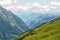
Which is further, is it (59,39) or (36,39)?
(36,39)

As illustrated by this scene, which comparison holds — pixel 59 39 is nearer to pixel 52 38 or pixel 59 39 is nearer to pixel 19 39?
pixel 52 38

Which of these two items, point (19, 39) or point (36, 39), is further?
point (19, 39)

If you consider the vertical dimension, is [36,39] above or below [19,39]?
below

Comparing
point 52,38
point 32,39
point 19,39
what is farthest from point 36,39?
point 19,39

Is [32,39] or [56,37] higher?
[32,39]

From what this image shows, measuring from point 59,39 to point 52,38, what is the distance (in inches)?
349

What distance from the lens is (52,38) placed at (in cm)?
13762

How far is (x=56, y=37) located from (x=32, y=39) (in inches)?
872

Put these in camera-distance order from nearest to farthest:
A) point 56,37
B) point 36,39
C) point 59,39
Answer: point 59,39
point 56,37
point 36,39

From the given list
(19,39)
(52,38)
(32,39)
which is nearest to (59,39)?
(52,38)

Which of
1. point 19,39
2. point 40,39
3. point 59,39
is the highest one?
point 19,39

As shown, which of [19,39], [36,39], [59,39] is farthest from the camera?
[19,39]

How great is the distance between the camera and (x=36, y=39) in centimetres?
15450

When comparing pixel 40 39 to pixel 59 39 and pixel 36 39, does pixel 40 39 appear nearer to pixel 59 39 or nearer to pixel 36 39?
pixel 36 39
